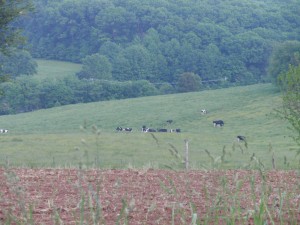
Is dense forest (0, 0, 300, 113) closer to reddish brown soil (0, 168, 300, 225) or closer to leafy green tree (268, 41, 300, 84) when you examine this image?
leafy green tree (268, 41, 300, 84)

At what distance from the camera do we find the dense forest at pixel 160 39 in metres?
103

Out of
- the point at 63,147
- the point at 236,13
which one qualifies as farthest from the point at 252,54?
the point at 63,147

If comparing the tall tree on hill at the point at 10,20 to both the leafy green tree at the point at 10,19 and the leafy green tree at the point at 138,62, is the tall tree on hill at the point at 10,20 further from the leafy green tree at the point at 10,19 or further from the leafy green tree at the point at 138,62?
the leafy green tree at the point at 138,62

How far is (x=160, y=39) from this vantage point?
373ft

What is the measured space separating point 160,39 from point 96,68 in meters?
20.4

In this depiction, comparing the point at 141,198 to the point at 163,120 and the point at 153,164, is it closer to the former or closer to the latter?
the point at 153,164

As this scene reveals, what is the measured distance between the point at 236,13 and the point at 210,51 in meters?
14.7

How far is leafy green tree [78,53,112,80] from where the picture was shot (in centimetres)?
9578

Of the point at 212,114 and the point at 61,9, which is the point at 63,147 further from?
the point at 61,9

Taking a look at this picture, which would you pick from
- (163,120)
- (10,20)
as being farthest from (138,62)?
(10,20)

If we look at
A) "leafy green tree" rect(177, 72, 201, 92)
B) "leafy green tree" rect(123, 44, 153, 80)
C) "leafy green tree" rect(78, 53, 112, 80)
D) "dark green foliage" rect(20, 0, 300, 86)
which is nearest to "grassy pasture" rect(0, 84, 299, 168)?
"leafy green tree" rect(177, 72, 201, 92)

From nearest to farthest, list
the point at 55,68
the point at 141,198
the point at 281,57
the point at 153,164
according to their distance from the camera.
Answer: the point at 141,198
the point at 153,164
the point at 281,57
the point at 55,68

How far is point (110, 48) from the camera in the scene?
356 feet

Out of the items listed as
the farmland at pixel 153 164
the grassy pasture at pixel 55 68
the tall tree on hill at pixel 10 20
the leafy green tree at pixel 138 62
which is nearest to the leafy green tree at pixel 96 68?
the grassy pasture at pixel 55 68
